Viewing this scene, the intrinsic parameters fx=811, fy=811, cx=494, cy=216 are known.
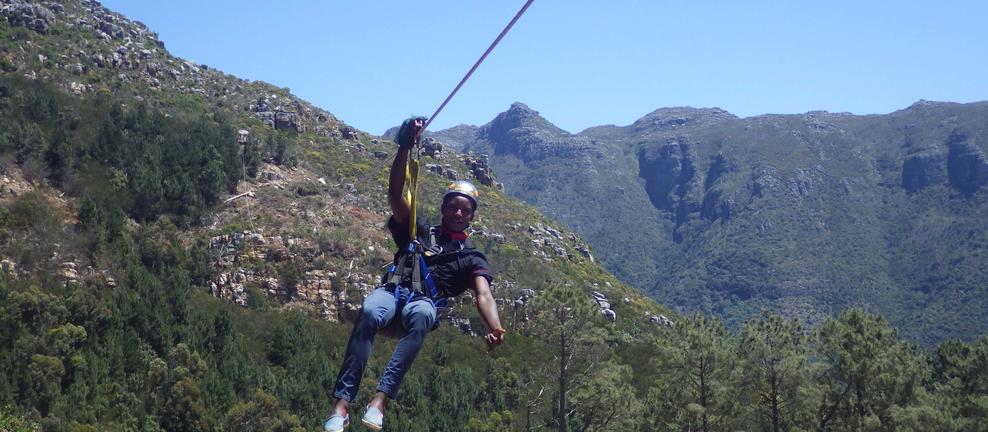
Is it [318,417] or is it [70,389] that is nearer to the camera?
[70,389]

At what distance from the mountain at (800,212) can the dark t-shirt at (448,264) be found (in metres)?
93.1

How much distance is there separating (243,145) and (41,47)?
50.3 ft

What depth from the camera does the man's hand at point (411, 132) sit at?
543 centimetres

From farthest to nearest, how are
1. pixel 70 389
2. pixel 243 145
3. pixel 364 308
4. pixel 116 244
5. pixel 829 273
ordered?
pixel 829 273
pixel 243 145
pixel 116 244
pixel 70 389
pixel 364 308

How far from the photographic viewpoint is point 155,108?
53875mm

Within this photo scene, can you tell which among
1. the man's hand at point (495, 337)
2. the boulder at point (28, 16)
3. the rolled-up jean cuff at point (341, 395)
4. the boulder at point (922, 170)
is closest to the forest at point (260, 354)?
the boulder at point (28, 16)

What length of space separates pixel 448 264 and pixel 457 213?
1.29ft

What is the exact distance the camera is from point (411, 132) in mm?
5434

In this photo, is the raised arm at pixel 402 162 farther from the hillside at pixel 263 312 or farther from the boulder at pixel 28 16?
the boulder at pixel 28 16

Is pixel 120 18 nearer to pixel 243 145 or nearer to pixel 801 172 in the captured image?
pixel 243 145

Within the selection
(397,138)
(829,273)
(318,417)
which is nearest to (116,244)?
(318,417)

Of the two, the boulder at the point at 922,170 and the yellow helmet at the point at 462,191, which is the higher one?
the boulder at the point at 922,170

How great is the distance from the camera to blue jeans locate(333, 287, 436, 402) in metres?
5.13

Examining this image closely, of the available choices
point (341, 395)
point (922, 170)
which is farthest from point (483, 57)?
point (922, 170)
